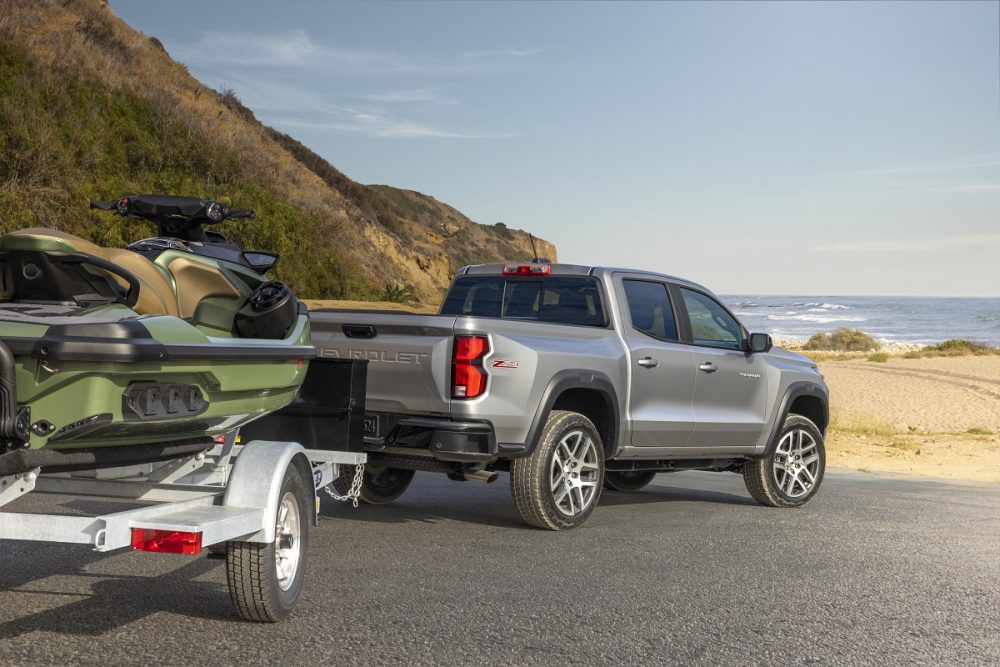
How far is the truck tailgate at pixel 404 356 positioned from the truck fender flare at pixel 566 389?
704 millimetres

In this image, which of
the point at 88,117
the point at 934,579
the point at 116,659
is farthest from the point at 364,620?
the point at 88,117

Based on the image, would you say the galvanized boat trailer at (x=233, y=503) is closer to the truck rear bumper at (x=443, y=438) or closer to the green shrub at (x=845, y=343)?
the truck rear bumper at (x=443, y=438)

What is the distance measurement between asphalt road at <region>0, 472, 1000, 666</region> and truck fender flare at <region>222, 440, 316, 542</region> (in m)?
0.57

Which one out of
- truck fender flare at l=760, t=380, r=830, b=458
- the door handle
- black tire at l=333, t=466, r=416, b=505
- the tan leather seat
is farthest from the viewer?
truck fender flare at l=760, t=380, r=830, b=458

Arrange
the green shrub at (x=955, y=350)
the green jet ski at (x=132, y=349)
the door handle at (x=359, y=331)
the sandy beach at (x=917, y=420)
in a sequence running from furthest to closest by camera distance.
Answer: the green shrub at (x=955, y=350)
the sandy beach at (x=917, y=420)
the door handle at (x=359, y=331)
the green jet ski at (x=132, y=349)

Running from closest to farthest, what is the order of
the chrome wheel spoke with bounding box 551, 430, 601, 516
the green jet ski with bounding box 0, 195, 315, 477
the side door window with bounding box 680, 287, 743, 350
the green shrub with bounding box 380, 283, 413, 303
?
1. the green jet ski with bounding box 0, 195, 315, 477
2. the chrome wheel spoke with bounding box 551, 430, 601, 516
3. the side door window with bounding box 680, 287, 743, 350
4. the green shrub with bounding box 380, 283, 413, 303

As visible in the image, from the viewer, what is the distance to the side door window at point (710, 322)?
32.7ft

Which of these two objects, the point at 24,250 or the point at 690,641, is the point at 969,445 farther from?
the point at 24,250

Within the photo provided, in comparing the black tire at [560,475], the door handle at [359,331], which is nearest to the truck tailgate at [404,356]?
the door handle at [359,331]

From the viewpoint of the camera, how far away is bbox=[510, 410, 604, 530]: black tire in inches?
324

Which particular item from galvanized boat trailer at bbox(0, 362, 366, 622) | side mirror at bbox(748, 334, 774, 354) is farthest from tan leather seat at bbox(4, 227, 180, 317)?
side mirror at bbox(748, 334, 774, 354)

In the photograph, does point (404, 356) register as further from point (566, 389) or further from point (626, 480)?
point (626, 480)

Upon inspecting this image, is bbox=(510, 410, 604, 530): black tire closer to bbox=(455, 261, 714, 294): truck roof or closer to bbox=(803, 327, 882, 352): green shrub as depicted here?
bbox=(455, 261, 714, 294): truck roof

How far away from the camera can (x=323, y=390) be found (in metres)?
6.56
